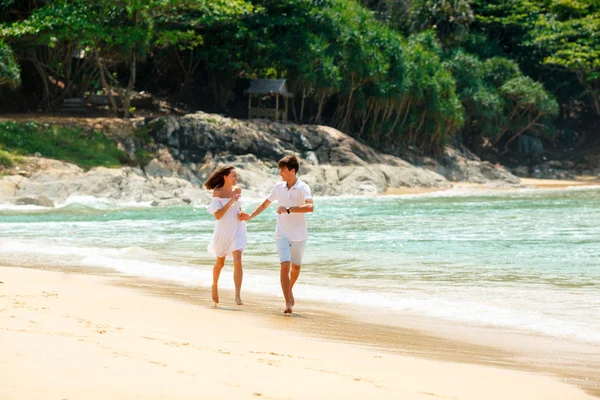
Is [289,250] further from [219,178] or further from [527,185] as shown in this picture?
[527,185]

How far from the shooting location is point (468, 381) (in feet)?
16.4

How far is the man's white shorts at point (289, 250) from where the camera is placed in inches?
306

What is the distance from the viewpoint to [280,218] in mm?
7777

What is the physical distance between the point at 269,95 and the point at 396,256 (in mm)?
27586

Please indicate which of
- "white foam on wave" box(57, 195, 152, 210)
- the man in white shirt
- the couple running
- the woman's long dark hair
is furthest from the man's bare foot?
"white foam on wave" box(57, 195, 152, 210)

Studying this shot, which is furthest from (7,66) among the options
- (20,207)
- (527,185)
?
(527,185)

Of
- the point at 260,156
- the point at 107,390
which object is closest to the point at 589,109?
the point at 260,156

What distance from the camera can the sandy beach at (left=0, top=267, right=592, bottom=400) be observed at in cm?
415

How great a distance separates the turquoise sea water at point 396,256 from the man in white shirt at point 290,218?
3.08ft

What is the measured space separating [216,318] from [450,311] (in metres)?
2.29

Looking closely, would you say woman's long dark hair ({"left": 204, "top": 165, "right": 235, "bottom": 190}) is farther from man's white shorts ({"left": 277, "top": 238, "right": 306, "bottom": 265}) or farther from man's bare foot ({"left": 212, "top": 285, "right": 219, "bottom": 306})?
man's bare foot ({"left": 212, "top": 285, "right": 219, "bottom": 306})

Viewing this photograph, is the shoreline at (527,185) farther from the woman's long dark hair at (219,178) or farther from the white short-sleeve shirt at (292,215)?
the white short-sleeve shirt at (292,215)

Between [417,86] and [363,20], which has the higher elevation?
[363,20]

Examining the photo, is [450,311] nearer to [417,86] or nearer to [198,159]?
[198,159]
